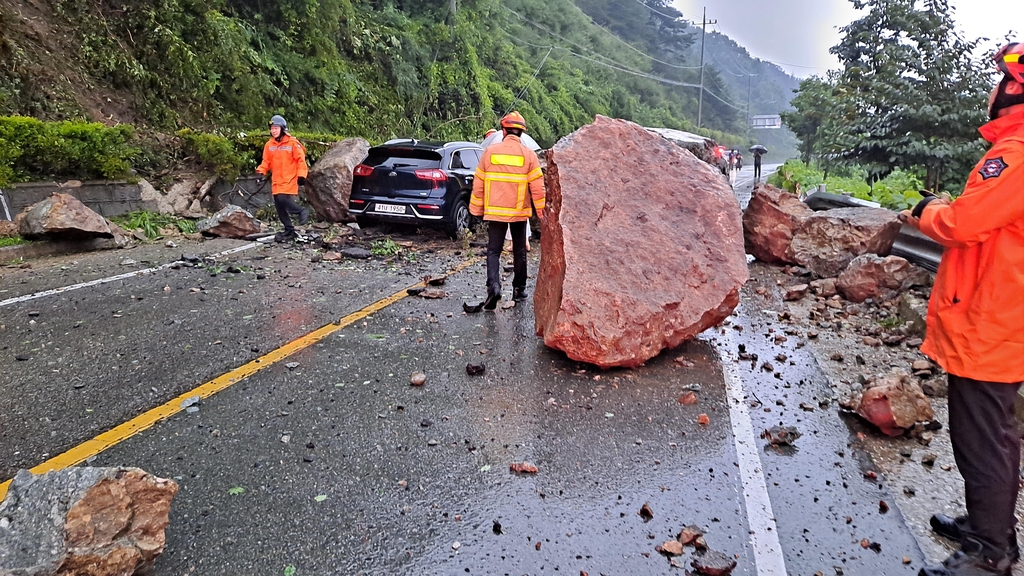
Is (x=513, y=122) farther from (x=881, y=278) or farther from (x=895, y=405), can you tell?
(x=881, y=278)

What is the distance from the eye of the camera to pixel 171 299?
20.9ft

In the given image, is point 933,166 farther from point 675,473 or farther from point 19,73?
point 19,73

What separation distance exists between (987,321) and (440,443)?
262 cm

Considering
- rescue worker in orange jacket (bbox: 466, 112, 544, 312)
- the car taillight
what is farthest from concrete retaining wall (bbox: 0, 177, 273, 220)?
rescue worker in orange jacket (bbox: 466, 112, 544, 312)

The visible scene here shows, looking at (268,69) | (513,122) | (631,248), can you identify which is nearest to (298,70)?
(268,69)

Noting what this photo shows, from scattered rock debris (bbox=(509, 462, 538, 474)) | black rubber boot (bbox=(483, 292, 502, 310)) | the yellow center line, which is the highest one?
black rubber boot (bbox=(483, 292, 502, 310))

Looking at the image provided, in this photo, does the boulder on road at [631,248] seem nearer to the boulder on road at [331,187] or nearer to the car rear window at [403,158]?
the car rear window at [403,158]

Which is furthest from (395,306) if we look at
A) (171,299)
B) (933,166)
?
(933,166)

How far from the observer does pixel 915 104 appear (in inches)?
453

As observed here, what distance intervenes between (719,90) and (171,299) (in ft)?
258

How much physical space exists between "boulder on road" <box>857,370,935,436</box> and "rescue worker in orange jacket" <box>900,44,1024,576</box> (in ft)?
3.55

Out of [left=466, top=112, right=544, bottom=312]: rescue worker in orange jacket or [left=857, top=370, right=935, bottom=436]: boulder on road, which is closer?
[left=857, top=370, right=935, bottom=436]: boulder on road

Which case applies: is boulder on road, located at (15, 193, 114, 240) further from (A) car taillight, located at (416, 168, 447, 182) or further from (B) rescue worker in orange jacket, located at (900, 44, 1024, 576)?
(B) rescue worker in orange jacket, located at (900, 44, 1024, 576)

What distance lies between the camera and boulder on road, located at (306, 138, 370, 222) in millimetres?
12219
